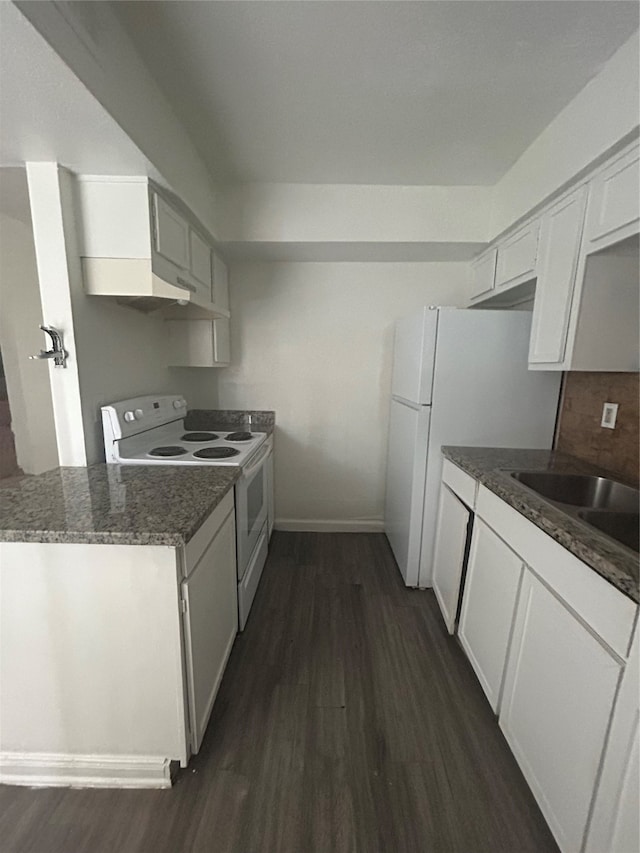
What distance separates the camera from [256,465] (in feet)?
6.51

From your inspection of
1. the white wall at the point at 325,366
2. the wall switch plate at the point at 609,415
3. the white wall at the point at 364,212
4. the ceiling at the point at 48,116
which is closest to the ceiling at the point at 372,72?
the white wall at the point at 364,212

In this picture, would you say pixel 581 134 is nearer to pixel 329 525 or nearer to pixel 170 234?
pixel 170 234

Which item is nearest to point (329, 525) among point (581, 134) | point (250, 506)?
point (250, 506)

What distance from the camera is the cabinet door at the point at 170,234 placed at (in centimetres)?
156

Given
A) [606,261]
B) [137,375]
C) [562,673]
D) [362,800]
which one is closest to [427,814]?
[362,800]

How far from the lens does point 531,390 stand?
197 cm

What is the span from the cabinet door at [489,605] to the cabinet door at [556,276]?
89 centimetres

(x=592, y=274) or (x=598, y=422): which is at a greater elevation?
(x=592, y=274)

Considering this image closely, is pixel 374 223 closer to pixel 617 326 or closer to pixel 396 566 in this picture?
pixel 617 326

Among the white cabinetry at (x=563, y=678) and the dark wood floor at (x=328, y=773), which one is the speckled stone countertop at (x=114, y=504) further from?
the white cabinetry at (x=563, y=678)

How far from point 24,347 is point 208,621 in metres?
1.96

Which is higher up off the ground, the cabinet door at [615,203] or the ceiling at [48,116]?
the ceiling at [48,116]

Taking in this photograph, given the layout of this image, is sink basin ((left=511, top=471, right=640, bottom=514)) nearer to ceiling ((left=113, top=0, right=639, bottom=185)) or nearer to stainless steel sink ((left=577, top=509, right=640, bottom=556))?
stainless steel sink ((left=577, top=509, right=640, bottom=556))

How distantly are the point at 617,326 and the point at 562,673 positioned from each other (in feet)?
4.38
